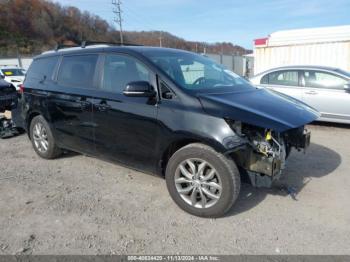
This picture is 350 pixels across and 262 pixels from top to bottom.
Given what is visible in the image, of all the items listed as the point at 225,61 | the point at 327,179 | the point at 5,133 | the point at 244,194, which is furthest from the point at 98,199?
the point at 225,61

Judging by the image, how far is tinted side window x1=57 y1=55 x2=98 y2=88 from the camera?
4.51m

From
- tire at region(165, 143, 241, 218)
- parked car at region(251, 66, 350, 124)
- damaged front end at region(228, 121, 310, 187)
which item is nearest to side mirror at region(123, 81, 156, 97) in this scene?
tire at region(165, 143, 241, 218)

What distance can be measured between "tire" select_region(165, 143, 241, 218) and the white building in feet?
37.0

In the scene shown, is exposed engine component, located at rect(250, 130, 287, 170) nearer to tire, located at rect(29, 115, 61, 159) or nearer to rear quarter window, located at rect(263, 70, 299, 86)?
tire, located at rect(29, 115, 61, 159)

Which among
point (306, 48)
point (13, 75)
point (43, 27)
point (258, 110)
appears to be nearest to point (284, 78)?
point (258, 110)

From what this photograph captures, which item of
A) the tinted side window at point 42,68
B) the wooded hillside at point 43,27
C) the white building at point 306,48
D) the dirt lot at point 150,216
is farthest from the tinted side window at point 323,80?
the wooded hillside at point 43,27

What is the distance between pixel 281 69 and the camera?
26.8 ft

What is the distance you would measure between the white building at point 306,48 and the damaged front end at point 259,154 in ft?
35.8

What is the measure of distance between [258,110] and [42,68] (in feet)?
12.8

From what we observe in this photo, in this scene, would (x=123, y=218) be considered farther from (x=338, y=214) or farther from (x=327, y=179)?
(x=327, y=179)

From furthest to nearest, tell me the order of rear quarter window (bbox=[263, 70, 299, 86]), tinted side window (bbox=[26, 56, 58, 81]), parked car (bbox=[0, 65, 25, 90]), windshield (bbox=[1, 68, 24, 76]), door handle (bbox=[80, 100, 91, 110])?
windshield (bbox=[1, 68, 24, 76]) < parked car (bbox=[0, 65, 25, 90]) < rear quarter window (bbox=[263, 70, 299, 86]) < tinted side window (bbox=[26, 56, 58, 81]) < door handle (bbox=[80, 100, 91, 110])

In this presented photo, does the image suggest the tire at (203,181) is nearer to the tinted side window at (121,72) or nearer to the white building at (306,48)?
the tinted side window at (121,72)

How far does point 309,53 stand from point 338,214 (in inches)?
441

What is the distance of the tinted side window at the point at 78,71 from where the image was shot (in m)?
4.51
